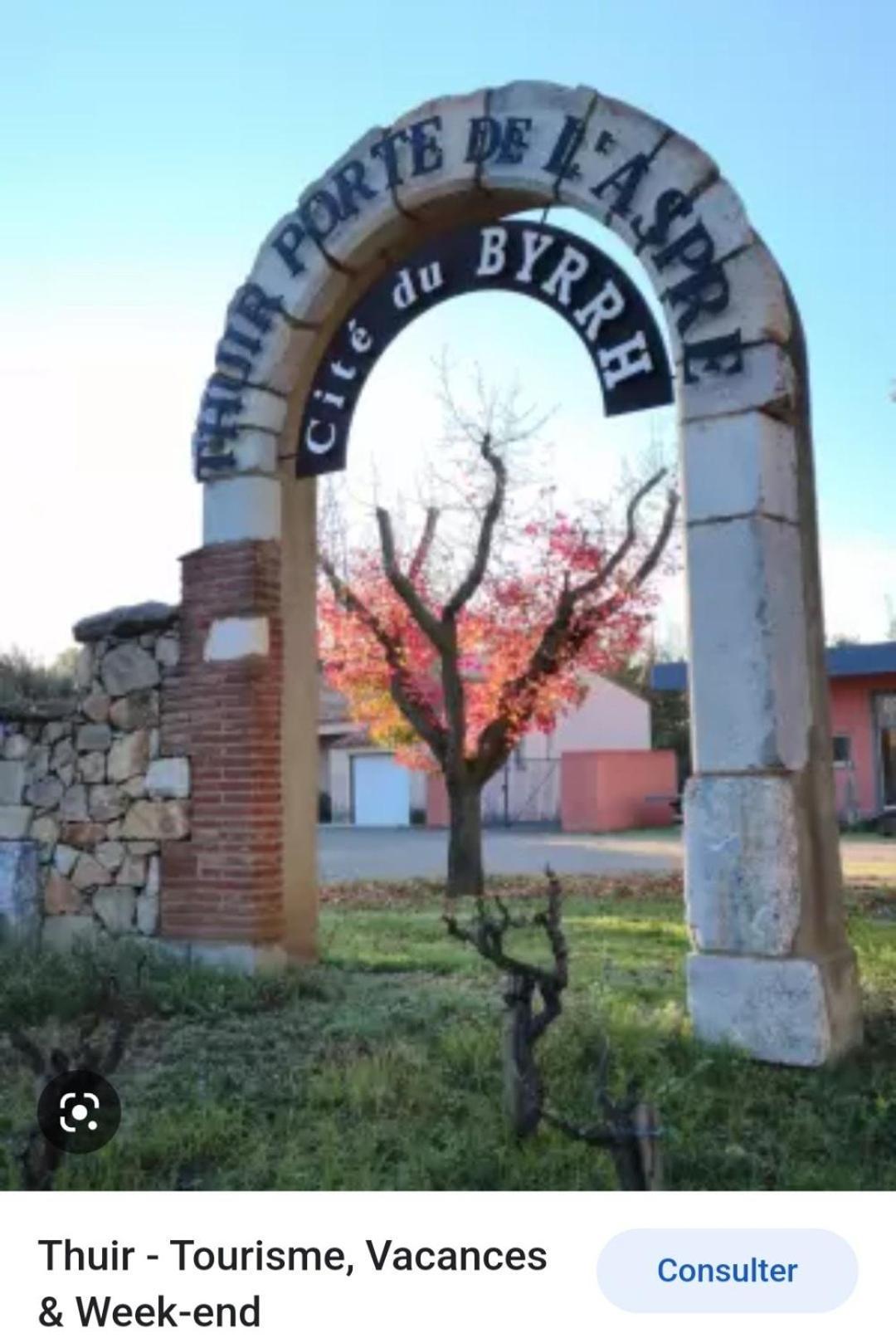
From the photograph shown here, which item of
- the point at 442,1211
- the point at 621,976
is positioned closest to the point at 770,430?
the point at 621,976

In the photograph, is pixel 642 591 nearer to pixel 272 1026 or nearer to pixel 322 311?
pixel 322 311

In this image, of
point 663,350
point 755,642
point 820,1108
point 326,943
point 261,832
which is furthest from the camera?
point 326,943

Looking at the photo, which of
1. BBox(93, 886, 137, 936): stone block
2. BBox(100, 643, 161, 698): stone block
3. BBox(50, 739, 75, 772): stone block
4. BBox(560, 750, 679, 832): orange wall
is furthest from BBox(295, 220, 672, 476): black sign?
BBox(560, 750, 679, 832): orange wall

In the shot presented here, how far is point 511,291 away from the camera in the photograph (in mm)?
6934

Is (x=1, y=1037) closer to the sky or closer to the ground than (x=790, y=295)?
closer to the ground

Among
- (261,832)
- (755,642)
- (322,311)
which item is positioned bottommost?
(261,832)

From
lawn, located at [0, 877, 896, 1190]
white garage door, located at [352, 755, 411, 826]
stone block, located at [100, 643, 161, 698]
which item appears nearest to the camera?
lawn, located at [0, 877, 896, 1190]

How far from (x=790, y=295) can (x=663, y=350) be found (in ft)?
2.17

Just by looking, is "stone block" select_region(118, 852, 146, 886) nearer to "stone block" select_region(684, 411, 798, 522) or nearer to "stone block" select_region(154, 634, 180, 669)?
"stone block" select_region(154, 634, 180, 669)

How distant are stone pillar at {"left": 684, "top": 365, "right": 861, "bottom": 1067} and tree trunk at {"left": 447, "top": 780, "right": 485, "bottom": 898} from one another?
331 inches

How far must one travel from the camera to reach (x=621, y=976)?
23.9 ft

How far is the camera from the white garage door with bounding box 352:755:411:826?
111ft

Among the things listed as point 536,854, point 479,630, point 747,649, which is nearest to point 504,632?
point 479,630

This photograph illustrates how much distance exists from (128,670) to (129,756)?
51 centimetres
